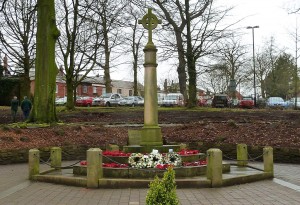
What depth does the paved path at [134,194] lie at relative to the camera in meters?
8.30

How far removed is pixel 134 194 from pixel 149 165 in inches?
55.9

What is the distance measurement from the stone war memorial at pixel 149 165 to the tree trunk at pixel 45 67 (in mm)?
9036

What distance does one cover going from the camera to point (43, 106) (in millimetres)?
21000

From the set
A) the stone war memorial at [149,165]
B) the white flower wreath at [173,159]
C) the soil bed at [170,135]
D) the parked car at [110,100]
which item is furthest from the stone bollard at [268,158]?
the parked car at [110,100]

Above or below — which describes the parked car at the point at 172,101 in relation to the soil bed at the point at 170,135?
above

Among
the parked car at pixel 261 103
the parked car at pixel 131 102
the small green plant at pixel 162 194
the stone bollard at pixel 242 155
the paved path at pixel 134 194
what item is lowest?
the paved path at pixel 134 194

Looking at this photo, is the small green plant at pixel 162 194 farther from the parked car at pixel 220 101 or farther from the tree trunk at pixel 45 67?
the parked car at pixel 220 101

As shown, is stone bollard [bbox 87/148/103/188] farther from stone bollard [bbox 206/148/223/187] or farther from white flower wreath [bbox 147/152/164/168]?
stone bollard [bbox 206/148/223/187]

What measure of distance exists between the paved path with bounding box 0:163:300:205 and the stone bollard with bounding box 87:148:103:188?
231 mm

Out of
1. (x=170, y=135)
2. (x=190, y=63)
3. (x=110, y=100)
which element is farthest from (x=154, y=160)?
(x=110, y=100)

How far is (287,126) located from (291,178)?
8.11 meters

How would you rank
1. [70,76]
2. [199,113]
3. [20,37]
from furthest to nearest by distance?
1. [20,37]
2. [70,76]
3. [199,113]

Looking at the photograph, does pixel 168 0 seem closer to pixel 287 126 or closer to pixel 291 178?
pixel 287 126

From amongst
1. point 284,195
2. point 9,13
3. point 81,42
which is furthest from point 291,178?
point 9,13
